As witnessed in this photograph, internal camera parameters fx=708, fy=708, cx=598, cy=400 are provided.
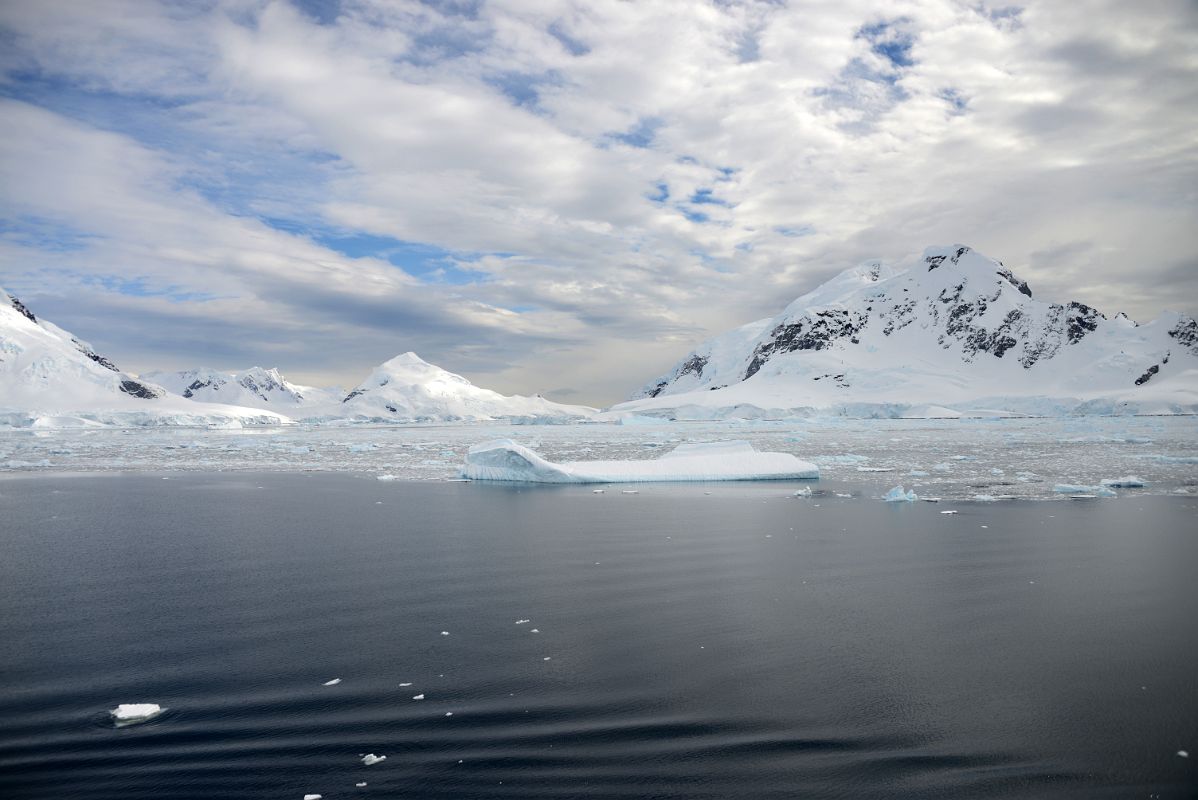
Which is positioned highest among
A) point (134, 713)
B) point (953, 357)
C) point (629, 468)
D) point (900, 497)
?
point (953, 357)

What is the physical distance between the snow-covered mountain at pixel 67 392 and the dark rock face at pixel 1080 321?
493 feet

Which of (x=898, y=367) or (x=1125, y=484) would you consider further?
(x=898, y=367)

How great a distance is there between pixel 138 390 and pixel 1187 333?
180431 millimetres

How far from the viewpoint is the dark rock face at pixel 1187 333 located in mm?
122125

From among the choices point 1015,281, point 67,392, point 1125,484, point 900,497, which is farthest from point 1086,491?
point 1015,281

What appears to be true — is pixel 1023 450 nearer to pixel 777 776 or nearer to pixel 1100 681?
pixel 1100 681

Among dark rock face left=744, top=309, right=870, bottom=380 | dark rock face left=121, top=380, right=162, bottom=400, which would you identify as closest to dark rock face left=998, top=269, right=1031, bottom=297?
dark rock face left=744, top=309, right=870, bottom=380

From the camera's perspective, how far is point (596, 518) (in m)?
12.4

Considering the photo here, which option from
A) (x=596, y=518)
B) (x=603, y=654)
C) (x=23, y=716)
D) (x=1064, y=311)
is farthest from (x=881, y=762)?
(x=1064, y=311)

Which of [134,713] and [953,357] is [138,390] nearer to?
[134,713]

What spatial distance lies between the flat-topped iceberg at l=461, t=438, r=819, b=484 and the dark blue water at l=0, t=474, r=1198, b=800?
8.67 meters

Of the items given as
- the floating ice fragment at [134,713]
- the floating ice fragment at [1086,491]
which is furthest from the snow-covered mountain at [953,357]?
the floating ice fragment at [134,713]

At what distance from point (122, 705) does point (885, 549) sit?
8302 millimetres

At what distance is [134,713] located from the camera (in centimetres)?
421
